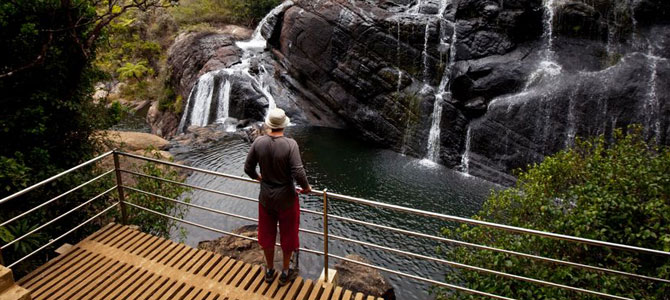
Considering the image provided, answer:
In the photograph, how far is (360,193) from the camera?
11.7 m

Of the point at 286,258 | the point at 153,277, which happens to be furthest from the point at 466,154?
the point at 153,277

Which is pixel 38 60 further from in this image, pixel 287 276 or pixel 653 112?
pixel 653 112

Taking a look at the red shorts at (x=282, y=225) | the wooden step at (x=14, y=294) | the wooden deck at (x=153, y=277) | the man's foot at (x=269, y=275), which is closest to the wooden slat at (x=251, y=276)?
the wooden deck at (x=153, y=277)

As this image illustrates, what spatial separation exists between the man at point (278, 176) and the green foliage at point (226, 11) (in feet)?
76.0

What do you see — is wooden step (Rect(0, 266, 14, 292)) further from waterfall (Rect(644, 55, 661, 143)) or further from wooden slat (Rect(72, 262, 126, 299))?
waterfall (Rect(644, 55, 661, 143))

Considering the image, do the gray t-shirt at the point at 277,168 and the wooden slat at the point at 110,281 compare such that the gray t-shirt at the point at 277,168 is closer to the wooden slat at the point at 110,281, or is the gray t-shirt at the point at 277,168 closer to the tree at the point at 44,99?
the wooden slat at the point at 110,281

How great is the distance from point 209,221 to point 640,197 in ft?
28.6

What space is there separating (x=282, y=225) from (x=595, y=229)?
3.62 metres

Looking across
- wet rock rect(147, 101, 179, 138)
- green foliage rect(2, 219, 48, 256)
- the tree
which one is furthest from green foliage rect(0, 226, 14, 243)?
wet rock rect(147, 101, 179, 138)

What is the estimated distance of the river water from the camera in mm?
8492

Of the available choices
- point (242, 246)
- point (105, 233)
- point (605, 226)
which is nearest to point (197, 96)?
point (242, 246)

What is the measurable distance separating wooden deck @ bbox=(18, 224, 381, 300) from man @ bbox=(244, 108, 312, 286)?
1.81 feet

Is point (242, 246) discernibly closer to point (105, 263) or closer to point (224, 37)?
point (105, 263)

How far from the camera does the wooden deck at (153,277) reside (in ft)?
12.8
